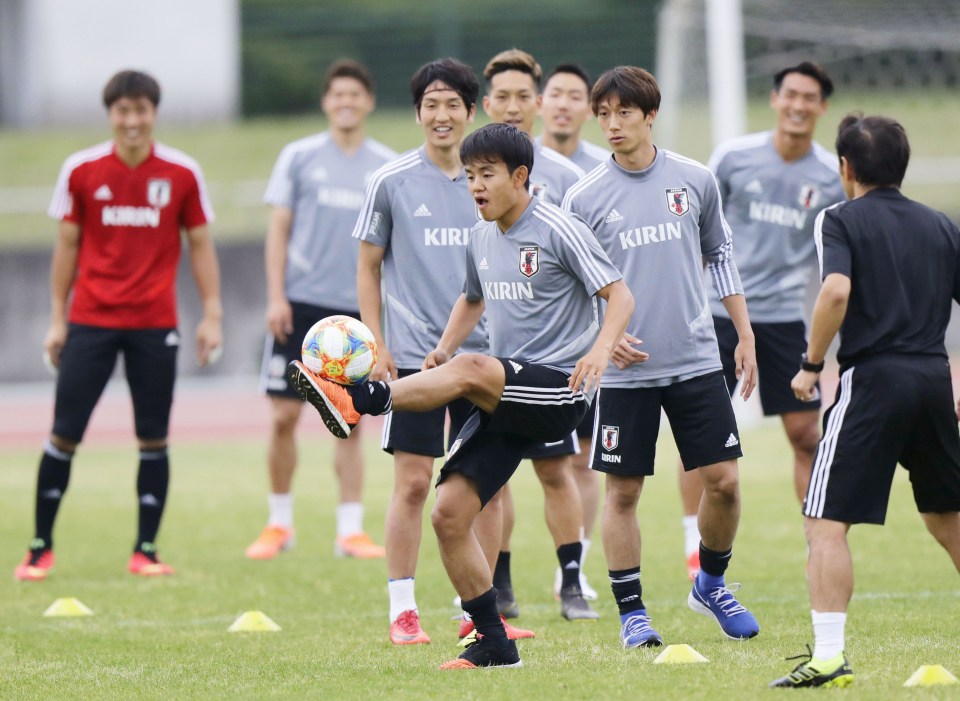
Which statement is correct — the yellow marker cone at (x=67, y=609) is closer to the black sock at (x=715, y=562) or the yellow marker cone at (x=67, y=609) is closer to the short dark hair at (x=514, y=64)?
the black sock at (x=715, y=562)

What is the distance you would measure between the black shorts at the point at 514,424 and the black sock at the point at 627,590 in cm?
84

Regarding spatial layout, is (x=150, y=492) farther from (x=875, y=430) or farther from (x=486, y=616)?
(x=875, y=430)

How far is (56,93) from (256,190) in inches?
289

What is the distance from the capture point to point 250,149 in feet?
115

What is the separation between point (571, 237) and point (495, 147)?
471mm

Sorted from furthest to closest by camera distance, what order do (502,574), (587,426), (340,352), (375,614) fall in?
(587,426) → (375,614) → (502,574) → (340,352)

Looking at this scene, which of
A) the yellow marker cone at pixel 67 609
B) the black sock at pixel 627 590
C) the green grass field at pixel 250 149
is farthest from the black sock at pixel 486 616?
the green grass field at pixel 250 149

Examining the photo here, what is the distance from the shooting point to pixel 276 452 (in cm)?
973

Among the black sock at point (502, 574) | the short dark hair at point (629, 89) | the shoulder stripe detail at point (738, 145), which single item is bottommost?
the black sock at point (502, 574)

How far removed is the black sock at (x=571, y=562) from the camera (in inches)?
275

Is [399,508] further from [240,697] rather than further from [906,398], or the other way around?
[906,398]

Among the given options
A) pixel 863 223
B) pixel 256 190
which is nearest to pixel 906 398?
pixel 863 223

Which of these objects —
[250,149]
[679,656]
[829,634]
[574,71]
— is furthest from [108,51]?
[829,634]

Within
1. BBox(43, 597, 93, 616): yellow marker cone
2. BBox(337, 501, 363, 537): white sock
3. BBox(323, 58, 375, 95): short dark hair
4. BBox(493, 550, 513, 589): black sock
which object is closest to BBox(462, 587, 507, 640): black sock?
BBox(493, 550, 513, 589): black sock
